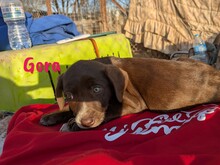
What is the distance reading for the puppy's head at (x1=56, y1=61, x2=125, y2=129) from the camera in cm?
197

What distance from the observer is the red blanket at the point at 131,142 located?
1.45 meters

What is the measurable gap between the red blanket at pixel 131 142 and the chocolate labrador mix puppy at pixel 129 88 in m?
0.09

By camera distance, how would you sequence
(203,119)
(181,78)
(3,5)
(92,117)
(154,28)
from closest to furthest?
(203,119) < (92,117) < (181,78) < (3,5) < (154,28)

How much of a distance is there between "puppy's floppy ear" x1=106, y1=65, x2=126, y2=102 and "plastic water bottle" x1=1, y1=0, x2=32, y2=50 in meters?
2.48

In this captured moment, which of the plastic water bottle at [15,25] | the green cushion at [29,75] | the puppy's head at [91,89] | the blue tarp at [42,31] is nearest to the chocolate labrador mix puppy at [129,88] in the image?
the puppy's head at [91,89]

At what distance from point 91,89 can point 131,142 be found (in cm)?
45

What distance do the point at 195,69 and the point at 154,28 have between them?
4813 mm

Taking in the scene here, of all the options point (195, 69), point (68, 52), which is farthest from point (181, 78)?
point (68, 52)

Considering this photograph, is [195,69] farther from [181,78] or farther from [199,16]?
[199,16]

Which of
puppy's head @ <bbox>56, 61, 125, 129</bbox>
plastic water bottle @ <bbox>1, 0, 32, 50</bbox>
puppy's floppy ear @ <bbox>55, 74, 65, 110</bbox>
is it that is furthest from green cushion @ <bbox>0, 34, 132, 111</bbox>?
puppy's head @ <bbox>56, 61, 125, 129</bbox>

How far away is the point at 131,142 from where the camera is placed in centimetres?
179

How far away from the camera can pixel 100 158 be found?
145 centimetres

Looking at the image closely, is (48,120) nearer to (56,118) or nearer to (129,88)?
(56,118)

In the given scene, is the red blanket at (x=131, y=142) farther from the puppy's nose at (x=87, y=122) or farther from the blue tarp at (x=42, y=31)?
the blue tarp at (x=42, y=31)
